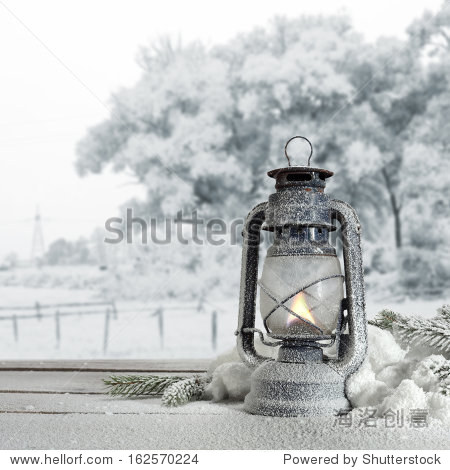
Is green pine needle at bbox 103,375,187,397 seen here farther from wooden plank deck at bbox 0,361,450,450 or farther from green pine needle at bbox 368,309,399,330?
green pine needle at bbox 368,309,399,330

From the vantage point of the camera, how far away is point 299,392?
1.08 meters

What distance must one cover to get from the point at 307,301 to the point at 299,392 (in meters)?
0.16

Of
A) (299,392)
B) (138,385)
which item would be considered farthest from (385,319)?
(138,385)

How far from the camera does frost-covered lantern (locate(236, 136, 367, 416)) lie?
1.09m

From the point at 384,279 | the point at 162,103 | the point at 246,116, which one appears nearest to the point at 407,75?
the point at 246,116

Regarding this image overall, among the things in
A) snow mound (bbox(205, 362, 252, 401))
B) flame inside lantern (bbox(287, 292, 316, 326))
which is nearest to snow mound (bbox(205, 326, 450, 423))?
snow mound (bbox(205, 362, 252, 401))

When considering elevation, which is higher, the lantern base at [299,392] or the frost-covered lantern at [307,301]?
the frost-covered lantern at [307,301]

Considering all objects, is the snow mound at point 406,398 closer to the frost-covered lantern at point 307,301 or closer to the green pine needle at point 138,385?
the frost-covered lantern at point 307,301

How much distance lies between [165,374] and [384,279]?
2736mm

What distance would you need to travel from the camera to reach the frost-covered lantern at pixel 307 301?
3.57 ft

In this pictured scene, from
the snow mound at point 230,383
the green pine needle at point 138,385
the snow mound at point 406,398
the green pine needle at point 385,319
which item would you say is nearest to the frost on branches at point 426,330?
the green pine needle at point 385,319

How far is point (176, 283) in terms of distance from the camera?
4039mm

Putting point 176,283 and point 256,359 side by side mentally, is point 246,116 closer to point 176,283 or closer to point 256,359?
point 176,283

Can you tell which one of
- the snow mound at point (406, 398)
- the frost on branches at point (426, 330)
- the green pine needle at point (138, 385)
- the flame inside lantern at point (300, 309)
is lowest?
the green pine needle at point (138, 385)
